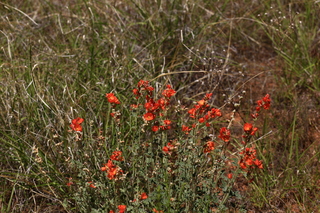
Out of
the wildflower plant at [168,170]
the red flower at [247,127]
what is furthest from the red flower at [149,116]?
the red flower at [247,127]

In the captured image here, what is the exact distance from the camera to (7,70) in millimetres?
3316

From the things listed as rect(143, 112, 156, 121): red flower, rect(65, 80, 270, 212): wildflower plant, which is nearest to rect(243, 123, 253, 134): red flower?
rect(65, 80, 270, 212): wildflower plant

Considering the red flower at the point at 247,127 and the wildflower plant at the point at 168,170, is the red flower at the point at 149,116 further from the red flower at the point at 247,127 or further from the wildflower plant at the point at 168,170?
the red flower at the point at 247,127

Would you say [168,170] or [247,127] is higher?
[247,127]

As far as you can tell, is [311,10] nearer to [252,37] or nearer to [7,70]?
[252,37]

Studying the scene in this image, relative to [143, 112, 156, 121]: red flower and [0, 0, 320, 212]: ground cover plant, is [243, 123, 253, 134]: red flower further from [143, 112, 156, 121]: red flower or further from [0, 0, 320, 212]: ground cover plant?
[143, 112, 156, 121]: red flower

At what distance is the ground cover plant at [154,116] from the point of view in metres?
2.32

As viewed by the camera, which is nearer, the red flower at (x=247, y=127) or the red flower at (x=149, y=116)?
the red flower at (x=247, y=127)

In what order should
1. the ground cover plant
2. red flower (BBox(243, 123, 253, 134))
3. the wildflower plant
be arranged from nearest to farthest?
red flower (BBox(243, 123, 253, 134)) < the wildflower plant < the ground cover plant

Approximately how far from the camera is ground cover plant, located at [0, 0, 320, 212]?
2.32m

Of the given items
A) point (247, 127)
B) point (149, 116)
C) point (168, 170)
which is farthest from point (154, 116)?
point (247, 127)

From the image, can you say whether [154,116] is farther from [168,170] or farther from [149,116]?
[168,170]

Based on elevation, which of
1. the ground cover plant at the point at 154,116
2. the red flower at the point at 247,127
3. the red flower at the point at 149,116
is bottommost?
the ground cover plant at the point at 154,116

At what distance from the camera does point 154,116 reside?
224cm
